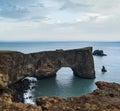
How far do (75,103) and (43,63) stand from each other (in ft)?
306

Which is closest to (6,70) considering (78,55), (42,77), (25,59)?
(25,59)

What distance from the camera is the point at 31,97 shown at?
74.5 metres

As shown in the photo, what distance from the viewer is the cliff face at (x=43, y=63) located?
96812 mm

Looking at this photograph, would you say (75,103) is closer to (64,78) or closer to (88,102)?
(88,102)

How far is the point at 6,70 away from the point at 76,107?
259 ft

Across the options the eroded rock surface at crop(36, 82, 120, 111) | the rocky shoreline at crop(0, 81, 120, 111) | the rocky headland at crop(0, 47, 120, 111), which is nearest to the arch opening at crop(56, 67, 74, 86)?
the rocky headland at crop(0, 47, 120, 111)

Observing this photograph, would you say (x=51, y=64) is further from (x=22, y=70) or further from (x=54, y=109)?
(x=54, y=109)

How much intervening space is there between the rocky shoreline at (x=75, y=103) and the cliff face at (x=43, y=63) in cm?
7421

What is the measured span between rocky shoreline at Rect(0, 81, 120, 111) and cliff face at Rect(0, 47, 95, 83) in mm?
74209

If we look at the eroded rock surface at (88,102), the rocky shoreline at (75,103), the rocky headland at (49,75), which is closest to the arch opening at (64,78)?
the rocky headland at (49,75)

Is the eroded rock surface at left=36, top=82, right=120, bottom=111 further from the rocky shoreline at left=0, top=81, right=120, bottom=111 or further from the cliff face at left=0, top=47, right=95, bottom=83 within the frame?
the cliff face at left=0, top=47, right=95, bottom=83

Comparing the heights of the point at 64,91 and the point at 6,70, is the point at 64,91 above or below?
below

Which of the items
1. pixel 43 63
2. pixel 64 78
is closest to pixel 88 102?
pixel 43 63

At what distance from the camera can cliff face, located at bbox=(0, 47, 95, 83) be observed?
9681cm
